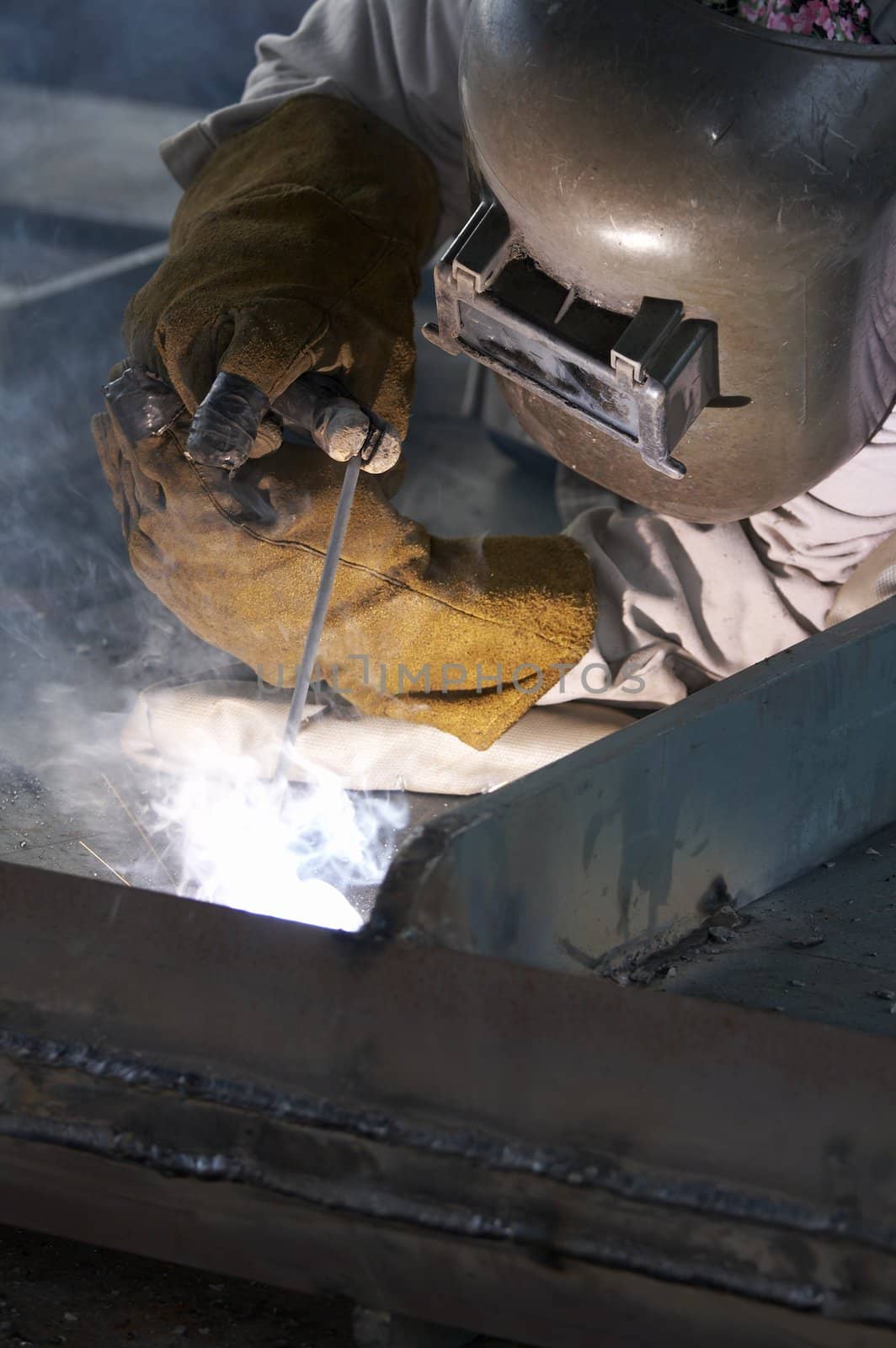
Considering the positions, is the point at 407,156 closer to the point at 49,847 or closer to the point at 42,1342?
the point at 49,847

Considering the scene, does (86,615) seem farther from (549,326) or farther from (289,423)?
(549,326)

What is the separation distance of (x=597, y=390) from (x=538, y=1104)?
2.07 ft

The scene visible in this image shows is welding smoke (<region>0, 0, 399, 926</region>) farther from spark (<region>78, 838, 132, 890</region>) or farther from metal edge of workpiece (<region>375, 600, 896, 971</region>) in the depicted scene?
metal edge of workpiece (<region>375, 600, 896, 971</region>)

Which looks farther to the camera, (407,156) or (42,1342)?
(407,156)

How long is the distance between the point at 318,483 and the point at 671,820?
63 cm

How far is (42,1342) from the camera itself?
3.15ft

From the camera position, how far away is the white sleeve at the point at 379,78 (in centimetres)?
178

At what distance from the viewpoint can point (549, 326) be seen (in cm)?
121

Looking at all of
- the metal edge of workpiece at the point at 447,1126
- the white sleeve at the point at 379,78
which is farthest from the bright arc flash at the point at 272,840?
the white sleeve at the point at 379,78

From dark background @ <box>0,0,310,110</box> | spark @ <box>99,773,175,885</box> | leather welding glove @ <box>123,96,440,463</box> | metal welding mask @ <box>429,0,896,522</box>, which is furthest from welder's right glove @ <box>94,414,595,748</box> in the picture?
dark background @ <box>0,0,310,110</box>

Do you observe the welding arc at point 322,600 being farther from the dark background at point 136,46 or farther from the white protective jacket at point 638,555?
the dark background at point 136,46

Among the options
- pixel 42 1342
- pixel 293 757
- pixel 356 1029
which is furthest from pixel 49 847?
pixel 356 1029

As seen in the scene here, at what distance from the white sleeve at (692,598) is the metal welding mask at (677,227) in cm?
46

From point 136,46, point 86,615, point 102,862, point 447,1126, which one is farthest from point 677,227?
point 136,46
